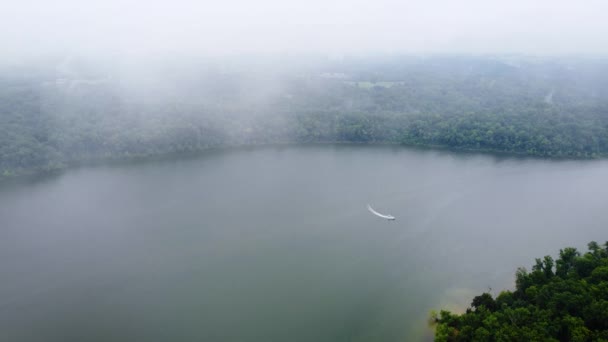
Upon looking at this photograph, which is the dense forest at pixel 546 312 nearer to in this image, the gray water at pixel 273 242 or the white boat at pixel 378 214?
the gray water at pixel 273 242

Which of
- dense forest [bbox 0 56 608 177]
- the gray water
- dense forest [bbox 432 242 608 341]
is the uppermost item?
dense forest [bbox 0 56 608 177]

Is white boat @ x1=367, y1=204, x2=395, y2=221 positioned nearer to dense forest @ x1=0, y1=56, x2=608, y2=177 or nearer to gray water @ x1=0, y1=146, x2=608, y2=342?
gray water @ x1=0, y1=146, x2=608, y2=342

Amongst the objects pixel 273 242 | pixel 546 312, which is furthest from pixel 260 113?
pixel 546 312

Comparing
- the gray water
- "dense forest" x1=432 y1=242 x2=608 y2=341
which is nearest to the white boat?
the gray water

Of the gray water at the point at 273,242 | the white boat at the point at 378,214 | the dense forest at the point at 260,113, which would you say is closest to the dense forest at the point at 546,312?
the gray water at the point at 273,242

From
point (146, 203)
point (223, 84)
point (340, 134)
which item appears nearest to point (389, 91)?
point (340, 134)

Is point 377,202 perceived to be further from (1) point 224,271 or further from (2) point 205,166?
(2) point 205,166

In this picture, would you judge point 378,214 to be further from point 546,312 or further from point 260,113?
point 260,113
